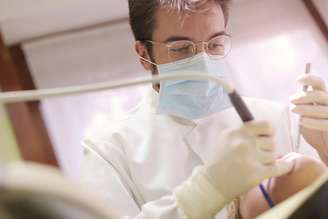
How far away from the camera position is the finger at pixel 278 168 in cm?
73

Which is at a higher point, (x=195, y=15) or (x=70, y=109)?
(x=195, y=15)

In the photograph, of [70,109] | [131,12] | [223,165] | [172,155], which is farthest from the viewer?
[70,109]

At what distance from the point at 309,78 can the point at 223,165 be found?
43 cm

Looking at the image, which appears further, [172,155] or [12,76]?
[12,76]

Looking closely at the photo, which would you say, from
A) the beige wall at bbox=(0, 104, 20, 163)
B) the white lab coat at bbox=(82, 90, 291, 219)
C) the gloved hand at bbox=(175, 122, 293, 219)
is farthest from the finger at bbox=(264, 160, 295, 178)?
the beige wall at bbox=(0, 104, 20, 163)

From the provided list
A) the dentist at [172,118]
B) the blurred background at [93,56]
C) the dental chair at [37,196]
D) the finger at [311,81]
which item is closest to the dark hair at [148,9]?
the dentist at [172,118]

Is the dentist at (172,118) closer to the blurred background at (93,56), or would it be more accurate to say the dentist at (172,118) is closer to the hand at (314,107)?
the hand at (314,107)

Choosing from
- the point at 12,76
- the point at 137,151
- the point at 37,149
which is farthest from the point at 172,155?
the point at 12,76

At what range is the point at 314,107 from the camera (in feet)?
3.42

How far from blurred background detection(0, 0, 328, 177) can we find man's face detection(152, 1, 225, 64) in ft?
3.55

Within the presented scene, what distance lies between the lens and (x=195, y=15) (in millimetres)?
1181

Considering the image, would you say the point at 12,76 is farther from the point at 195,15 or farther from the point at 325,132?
the point at 325,132

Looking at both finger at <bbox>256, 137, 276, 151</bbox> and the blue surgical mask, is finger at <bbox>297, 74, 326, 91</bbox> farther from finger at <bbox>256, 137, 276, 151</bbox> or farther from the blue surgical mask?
finger at <bbox>256, 137, 276, 151</bbox>

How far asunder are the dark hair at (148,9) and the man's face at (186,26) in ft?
0.05
